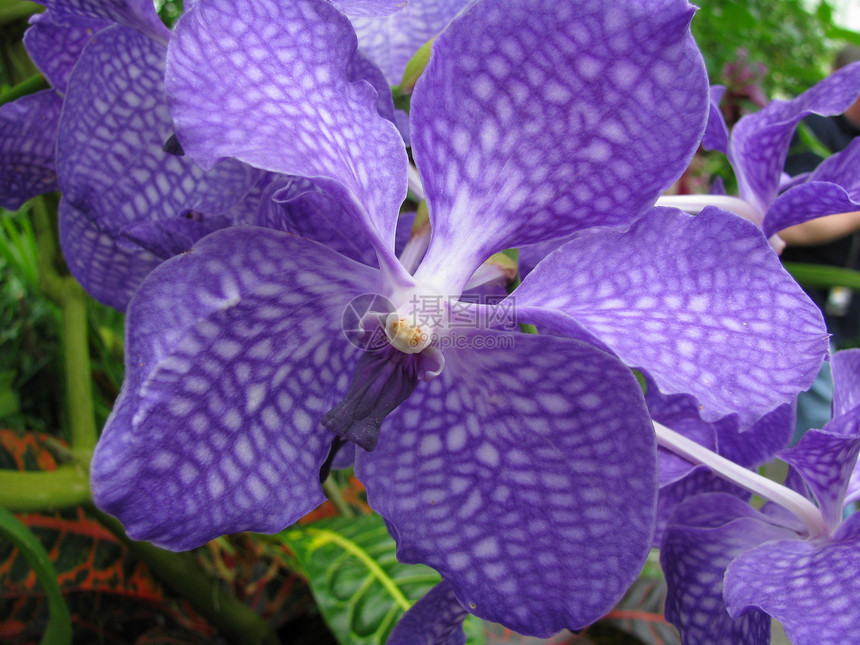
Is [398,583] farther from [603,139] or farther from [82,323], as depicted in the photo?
[603,139]

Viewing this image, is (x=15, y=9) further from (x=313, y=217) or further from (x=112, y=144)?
(x=313, y=217)

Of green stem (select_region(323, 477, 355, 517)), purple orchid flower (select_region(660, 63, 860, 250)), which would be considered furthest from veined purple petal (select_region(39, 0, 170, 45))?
green stem (select_region(323, 477, 355, 517))

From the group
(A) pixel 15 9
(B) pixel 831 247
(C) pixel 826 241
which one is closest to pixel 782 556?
(A) pixel 15 9

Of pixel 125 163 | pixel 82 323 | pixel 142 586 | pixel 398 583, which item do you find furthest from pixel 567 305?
pixel 142 586

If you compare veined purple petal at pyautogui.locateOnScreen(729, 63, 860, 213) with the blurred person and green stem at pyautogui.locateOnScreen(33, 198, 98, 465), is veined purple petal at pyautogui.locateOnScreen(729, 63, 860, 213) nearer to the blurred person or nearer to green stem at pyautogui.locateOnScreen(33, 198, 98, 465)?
green stem at pyautogui.locateOnScreen(33, 198, 98, 465)

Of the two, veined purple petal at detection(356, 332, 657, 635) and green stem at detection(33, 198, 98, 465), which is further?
green stem at detection(33, 198, 98, 465)

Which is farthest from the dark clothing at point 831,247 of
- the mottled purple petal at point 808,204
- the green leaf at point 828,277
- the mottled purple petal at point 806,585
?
the mottled purple petal at point 806,585

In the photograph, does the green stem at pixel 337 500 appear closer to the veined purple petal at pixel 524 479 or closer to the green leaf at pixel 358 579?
the green leaf at pixel 358 579
